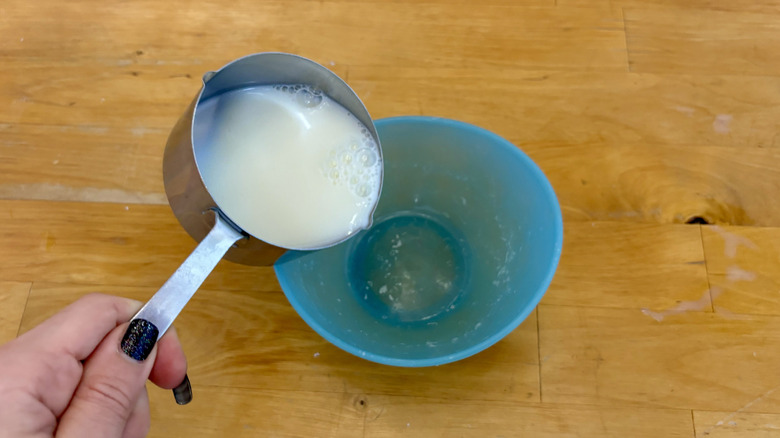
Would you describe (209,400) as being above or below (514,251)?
below

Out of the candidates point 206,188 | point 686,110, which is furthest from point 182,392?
point 686,110

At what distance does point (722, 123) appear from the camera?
96 cm

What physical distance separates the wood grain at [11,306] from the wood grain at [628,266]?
0.80 metres

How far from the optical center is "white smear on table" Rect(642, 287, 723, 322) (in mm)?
824

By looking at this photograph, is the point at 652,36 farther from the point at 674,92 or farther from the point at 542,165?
the point at 542,165

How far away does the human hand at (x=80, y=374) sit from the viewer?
1.57 feet

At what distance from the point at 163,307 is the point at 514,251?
48cm

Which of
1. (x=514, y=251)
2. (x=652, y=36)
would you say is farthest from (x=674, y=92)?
(x=514, y=251)

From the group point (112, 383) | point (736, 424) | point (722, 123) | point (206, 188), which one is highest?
point (206, 188)

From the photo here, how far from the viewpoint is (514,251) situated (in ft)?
2.58

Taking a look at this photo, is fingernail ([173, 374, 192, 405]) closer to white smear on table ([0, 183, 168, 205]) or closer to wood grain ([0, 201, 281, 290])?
wood grain ([0, 201, 281, 290])

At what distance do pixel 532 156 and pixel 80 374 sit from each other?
28.5 inches

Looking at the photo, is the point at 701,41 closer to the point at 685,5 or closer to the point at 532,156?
the point at 685,5

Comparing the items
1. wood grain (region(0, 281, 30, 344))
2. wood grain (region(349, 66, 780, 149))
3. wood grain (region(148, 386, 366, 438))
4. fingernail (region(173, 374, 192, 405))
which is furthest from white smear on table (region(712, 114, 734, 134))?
wood grain (region(0, 281, 30, 344))
